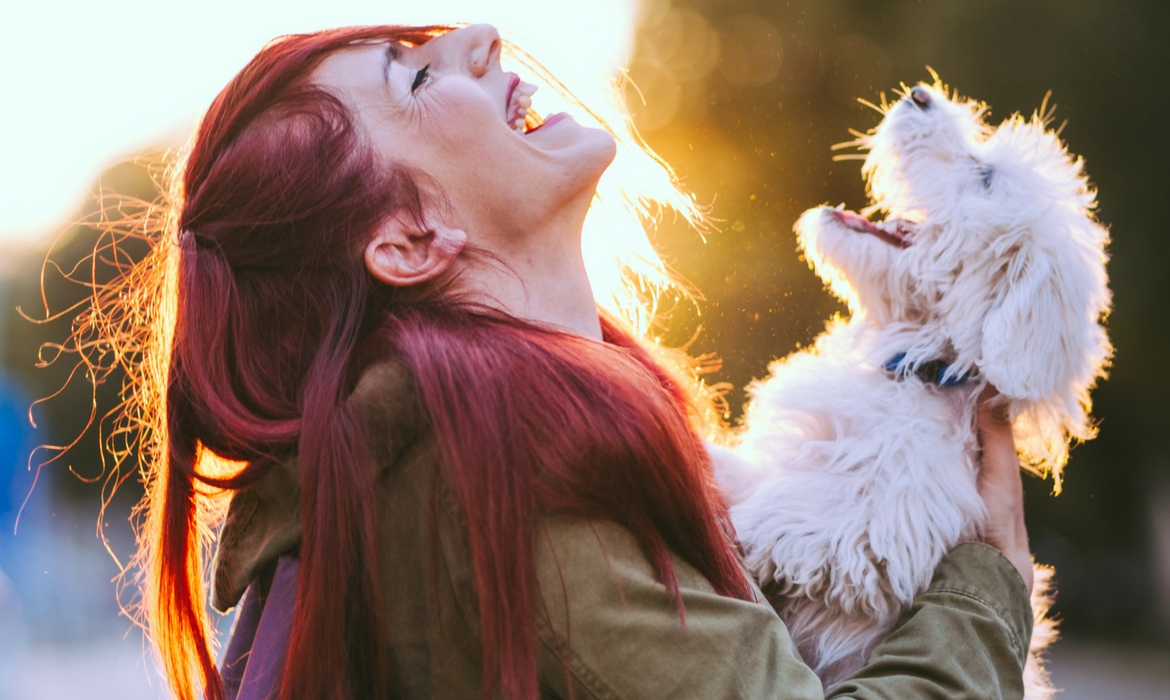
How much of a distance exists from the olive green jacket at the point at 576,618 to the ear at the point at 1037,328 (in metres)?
0.59

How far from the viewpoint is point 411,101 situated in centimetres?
176

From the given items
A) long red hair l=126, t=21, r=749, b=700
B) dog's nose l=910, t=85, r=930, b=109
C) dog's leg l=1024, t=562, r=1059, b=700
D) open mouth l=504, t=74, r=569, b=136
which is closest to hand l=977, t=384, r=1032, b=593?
dog's leg l=1024, t=562, r=1059, b=700

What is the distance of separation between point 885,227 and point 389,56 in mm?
1302

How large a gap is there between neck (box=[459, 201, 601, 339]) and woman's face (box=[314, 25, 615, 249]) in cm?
3

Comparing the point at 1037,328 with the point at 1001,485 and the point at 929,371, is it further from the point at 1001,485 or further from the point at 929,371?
the point at 1001,485

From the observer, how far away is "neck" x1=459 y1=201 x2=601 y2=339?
5.74 ft

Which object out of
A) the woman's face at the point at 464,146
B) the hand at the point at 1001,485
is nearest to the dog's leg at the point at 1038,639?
the hand at the point at 1001,485

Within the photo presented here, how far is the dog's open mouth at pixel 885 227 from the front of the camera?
2248 mm

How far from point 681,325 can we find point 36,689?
7.94 meters

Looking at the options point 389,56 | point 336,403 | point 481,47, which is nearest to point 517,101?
point 481,47

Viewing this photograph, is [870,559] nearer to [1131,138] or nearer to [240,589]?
[240,589]

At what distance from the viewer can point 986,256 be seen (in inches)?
81.8

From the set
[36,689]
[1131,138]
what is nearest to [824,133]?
[1131,138]

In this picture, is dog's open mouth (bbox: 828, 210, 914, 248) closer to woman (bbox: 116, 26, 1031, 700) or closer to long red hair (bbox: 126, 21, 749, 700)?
woman (bbox: 116, 26, 1031, 700)
